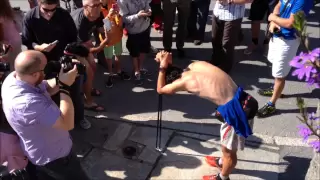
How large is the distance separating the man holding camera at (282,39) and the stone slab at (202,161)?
0.80 m

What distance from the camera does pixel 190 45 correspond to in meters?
7.09

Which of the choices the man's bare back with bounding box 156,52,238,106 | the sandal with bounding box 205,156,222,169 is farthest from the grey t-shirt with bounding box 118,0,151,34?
the sandal with bounding box 205,156,222,169

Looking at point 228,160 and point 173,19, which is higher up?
point 173,19

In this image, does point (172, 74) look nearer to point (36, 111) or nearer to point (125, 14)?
point (36, 111)

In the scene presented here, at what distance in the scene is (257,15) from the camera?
6.66 metres

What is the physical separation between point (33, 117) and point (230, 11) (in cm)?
337

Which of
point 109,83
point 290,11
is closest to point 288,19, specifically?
point 290,11

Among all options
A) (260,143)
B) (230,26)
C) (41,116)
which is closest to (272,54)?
(230,26)

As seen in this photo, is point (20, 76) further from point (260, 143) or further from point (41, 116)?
point (260, 143)

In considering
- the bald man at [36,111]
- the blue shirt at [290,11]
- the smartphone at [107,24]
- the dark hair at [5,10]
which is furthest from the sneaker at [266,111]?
the dark hair at [5,10]

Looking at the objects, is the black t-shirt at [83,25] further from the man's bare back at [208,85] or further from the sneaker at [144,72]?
the man's bare back at [208,85]

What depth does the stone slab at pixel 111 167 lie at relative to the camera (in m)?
4.45

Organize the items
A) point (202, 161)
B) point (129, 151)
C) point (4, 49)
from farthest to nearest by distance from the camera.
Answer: point (129, 151)
point (202, 161)
point (4, 49)

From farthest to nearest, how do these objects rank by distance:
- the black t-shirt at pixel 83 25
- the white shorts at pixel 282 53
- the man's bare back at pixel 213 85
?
1. the black t-shirt at pixel 83 25
2. the white shorts at pixel 282 53
3. the man's bare back at pixel 213 85
